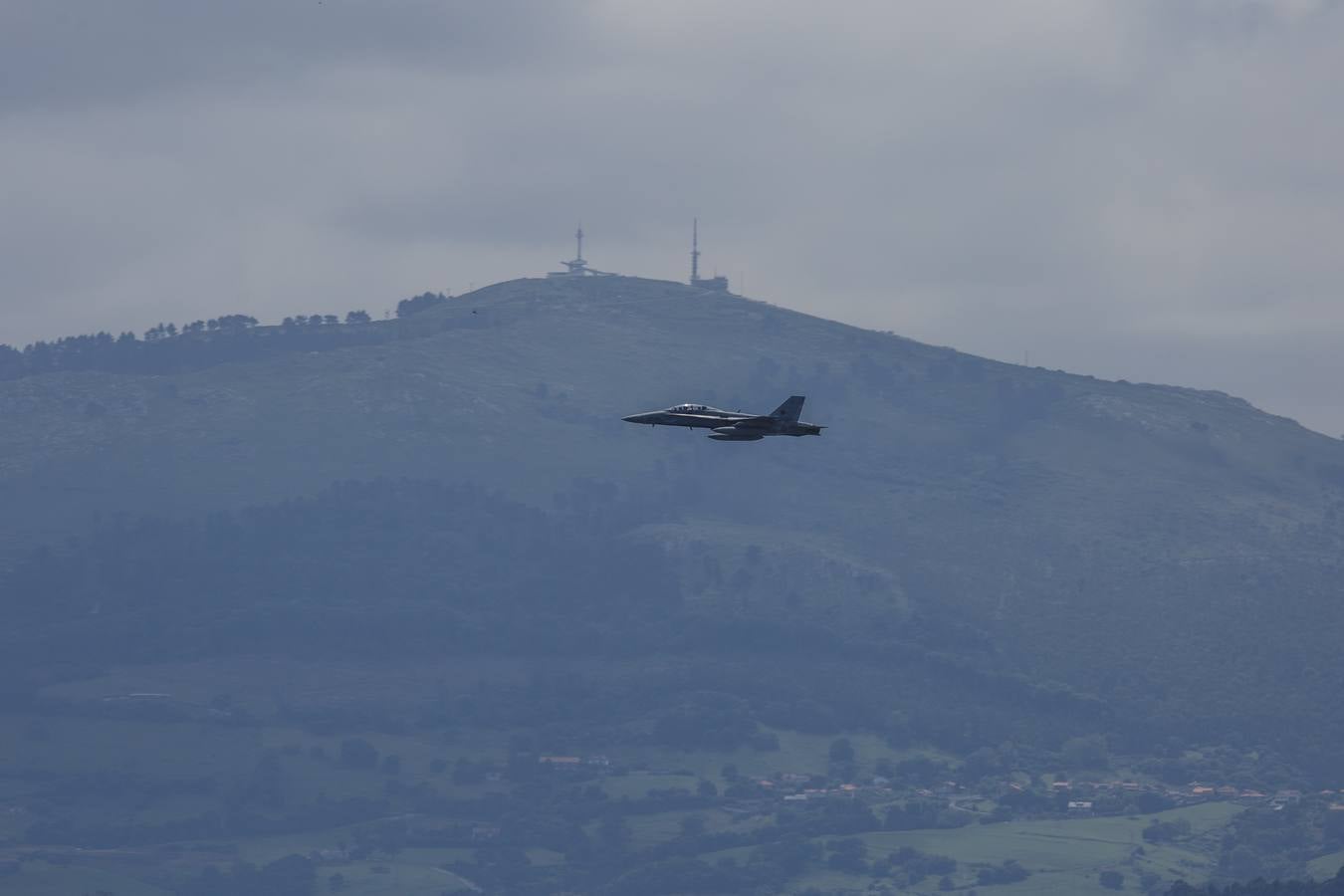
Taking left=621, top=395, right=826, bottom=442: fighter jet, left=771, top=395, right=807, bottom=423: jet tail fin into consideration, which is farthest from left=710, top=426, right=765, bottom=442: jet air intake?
left=771, top=395, right=807, bottom=423: jet tail fin

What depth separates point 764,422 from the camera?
141250 mm

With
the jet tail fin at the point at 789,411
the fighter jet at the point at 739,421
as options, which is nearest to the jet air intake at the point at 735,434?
the fighter jet at the point at 739,421

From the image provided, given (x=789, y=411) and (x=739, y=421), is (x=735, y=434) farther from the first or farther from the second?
(x=789, y=411)

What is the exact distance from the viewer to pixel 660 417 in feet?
486

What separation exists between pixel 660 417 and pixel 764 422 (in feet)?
30.1

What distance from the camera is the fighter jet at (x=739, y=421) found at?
140 metres

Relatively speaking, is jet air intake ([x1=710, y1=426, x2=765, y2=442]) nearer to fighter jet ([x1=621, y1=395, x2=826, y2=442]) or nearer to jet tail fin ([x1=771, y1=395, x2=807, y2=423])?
fighter jet ([x1=621, y1=395, x2=826, y2=442])

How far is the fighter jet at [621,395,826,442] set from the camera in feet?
458

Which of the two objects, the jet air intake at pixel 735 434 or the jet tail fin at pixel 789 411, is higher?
the jet tail fin at pixel 789 411

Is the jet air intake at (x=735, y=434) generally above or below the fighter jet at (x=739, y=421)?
below

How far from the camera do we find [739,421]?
473 feet

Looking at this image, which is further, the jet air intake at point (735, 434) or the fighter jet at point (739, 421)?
the jet air intake at point (735, 434)

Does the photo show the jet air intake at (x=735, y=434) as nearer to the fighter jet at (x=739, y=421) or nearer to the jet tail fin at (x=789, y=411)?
the fighter jet at (x=739, y=421)

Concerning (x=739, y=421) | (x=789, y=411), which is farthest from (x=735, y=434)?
(x=789, y=411)
